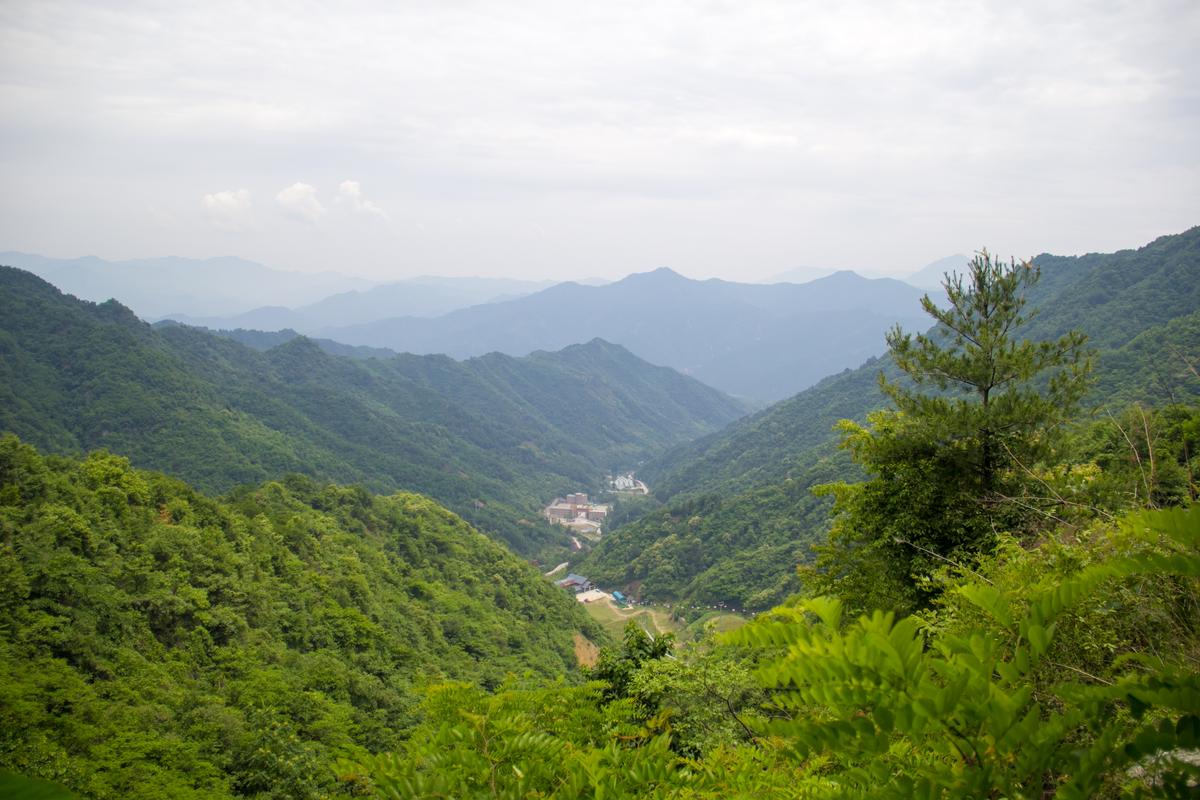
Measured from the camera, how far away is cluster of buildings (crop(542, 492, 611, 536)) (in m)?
90.4

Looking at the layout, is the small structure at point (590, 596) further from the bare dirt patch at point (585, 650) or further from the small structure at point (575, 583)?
the bare dirt patch at point (585, 650)

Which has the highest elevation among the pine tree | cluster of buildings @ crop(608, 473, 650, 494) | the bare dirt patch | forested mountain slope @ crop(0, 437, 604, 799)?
the pine tree

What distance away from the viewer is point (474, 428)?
4737 inches

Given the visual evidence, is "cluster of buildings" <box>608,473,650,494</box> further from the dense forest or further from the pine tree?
the pine tree

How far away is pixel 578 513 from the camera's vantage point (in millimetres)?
97375

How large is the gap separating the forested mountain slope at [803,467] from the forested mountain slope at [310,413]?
Answer: 1872 centimetres

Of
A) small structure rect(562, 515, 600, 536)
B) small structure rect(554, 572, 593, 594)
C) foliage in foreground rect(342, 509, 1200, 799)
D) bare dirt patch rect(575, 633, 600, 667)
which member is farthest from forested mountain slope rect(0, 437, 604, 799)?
small structure rect(562, 515, 600, 536)

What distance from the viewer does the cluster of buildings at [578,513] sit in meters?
90.4

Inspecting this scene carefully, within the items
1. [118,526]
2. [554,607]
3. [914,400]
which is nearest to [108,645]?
[118,526]

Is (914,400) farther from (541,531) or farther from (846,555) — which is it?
(541,531)

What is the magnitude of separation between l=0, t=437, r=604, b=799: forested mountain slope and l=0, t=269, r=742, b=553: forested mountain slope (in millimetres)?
28504

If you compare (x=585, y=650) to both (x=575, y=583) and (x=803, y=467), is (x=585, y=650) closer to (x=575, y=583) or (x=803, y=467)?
(x=575, y=583)

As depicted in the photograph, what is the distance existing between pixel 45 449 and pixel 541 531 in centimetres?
4831

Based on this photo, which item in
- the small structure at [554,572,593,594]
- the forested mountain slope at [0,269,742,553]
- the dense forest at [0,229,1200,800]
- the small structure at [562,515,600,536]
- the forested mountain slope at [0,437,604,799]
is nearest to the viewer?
the dense forest at [0,229,1200,800]
